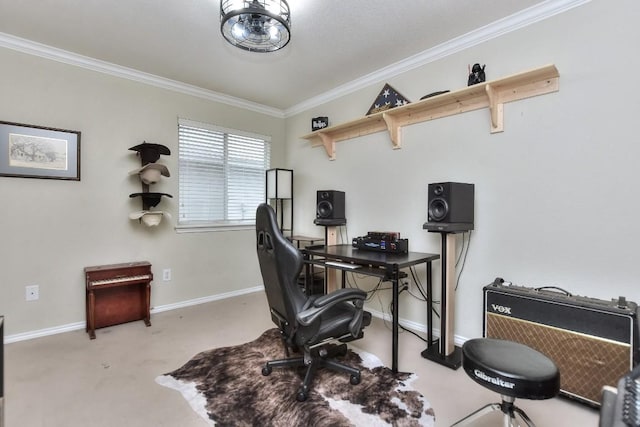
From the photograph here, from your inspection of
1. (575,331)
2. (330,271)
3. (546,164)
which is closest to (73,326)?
(330,271)

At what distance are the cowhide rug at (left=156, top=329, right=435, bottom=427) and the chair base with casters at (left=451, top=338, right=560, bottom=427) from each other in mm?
515

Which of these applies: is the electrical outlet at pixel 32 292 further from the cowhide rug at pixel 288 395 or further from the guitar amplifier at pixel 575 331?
the guitar amplifier at pixel 575 331

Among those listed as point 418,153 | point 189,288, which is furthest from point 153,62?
point 418,153

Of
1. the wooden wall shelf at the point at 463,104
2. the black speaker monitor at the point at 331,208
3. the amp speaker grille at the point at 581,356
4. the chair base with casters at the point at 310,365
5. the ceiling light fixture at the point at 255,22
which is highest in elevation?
the ceiling light fixture at the point at 255,22

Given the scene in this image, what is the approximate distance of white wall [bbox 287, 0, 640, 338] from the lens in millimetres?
1786

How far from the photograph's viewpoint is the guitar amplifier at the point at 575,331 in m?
1.55

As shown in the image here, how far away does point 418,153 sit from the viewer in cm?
276

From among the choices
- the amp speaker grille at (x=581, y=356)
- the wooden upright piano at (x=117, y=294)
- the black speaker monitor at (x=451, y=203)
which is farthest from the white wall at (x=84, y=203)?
the amp speaker grille at (x=581, y=356)

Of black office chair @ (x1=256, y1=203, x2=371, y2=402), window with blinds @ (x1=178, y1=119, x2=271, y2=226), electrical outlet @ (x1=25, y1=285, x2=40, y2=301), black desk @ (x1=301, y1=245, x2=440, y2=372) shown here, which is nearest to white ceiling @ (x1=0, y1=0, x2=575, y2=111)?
window with blinds @ (x1=178, y1=119, x2=271, y2=226)

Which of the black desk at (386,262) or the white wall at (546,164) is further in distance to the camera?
the black desk at (386,262)

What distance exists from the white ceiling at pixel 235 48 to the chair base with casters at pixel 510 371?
211 centimetres

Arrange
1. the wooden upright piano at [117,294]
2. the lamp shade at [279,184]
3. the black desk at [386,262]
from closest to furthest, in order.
A: the black desk at [386,262]
the wooden upright piano at [117,294]
the lamp shade at [279,184]

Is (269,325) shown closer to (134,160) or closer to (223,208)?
(223,208)

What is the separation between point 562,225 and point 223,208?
331 cm
